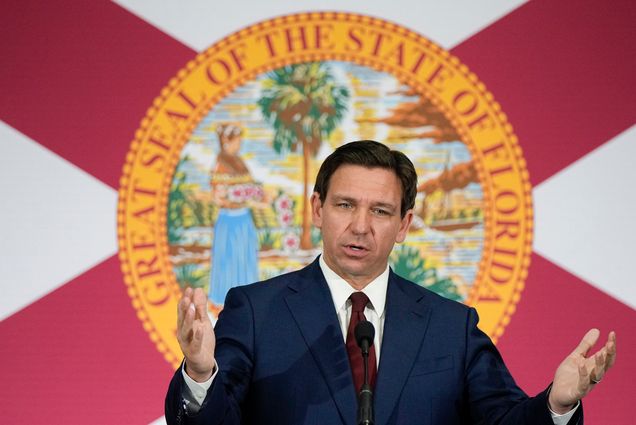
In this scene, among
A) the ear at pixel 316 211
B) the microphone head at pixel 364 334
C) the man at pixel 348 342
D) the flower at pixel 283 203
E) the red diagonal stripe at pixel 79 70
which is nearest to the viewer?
the microphone head at pixel 364 334

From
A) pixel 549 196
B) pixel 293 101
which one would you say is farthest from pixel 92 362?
pixel 549 196

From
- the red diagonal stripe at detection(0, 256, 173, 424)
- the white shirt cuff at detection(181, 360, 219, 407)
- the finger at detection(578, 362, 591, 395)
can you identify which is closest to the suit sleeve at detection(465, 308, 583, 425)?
the finger at detection(578, 362, 591, 395)

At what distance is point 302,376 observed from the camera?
2.09 metres

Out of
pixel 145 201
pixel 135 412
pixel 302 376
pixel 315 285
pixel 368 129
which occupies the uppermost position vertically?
pixel 368 129

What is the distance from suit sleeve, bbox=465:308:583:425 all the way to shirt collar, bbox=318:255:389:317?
0.23 meters

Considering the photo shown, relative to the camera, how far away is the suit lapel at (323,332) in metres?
2.06

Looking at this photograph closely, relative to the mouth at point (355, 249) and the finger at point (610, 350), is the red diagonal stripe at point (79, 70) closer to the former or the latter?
the mouth at point (355, 249)

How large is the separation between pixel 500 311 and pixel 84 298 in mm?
1620

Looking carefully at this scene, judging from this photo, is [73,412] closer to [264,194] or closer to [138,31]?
[264,194]

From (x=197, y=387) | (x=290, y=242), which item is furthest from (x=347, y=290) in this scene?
(x=290, y=242)

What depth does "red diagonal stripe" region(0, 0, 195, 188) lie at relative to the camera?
350 centimetres

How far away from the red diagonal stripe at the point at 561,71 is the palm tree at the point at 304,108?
1.77ft

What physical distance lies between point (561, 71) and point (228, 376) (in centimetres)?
210

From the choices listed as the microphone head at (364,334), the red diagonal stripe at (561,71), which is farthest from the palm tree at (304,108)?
the microphone head at (364,334)
